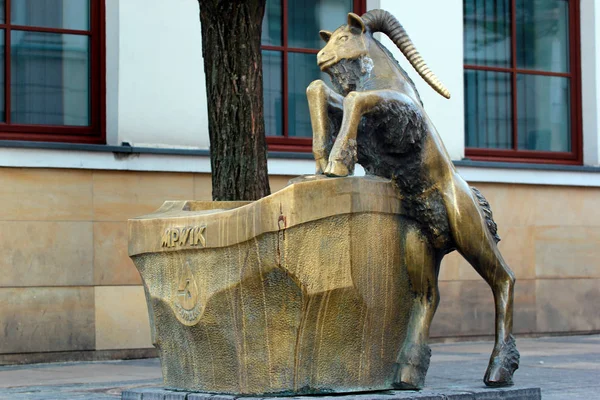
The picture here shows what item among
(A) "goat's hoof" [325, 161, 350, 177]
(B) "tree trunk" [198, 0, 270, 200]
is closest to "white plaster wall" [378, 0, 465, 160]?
(B) "tree trunk" [198, 0, 270, 200]

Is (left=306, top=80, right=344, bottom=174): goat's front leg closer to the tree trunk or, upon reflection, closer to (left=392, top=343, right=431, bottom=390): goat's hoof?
(left=392, top=343, right=431, bottom=390): goat's hoof

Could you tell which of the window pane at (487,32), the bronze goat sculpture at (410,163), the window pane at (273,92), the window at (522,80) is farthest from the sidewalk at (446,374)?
the window pane at (487,32)

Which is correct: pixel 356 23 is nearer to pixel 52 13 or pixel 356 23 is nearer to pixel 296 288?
pixel 296 288

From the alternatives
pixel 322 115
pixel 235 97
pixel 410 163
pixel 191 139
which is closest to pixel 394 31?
pixel 322 115

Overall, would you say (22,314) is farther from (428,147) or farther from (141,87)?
(428,147)

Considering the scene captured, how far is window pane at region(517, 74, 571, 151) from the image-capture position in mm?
15008

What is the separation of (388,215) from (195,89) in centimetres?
675

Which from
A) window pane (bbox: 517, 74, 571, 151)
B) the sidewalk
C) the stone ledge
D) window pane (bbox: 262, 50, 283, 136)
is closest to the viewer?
the stone ledge

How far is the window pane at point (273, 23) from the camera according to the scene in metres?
13.4

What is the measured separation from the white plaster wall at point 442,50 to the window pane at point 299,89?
95 centimetres

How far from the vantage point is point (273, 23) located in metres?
13.5

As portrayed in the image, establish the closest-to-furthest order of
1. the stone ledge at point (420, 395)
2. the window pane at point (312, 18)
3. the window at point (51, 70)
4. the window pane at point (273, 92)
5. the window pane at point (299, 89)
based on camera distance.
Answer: the stone ledge at point (420, 395) → the window at point (51, 70) → the window pane at point (273, 92) → the window pane at point (299, 89) → the window pane at point (312, 18)

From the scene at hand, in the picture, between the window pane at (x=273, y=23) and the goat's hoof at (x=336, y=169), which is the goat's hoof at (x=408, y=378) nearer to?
the goat's hoof at (x=336, y=169)

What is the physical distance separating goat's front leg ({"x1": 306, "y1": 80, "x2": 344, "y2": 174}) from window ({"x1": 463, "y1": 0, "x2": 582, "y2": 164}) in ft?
26.8
